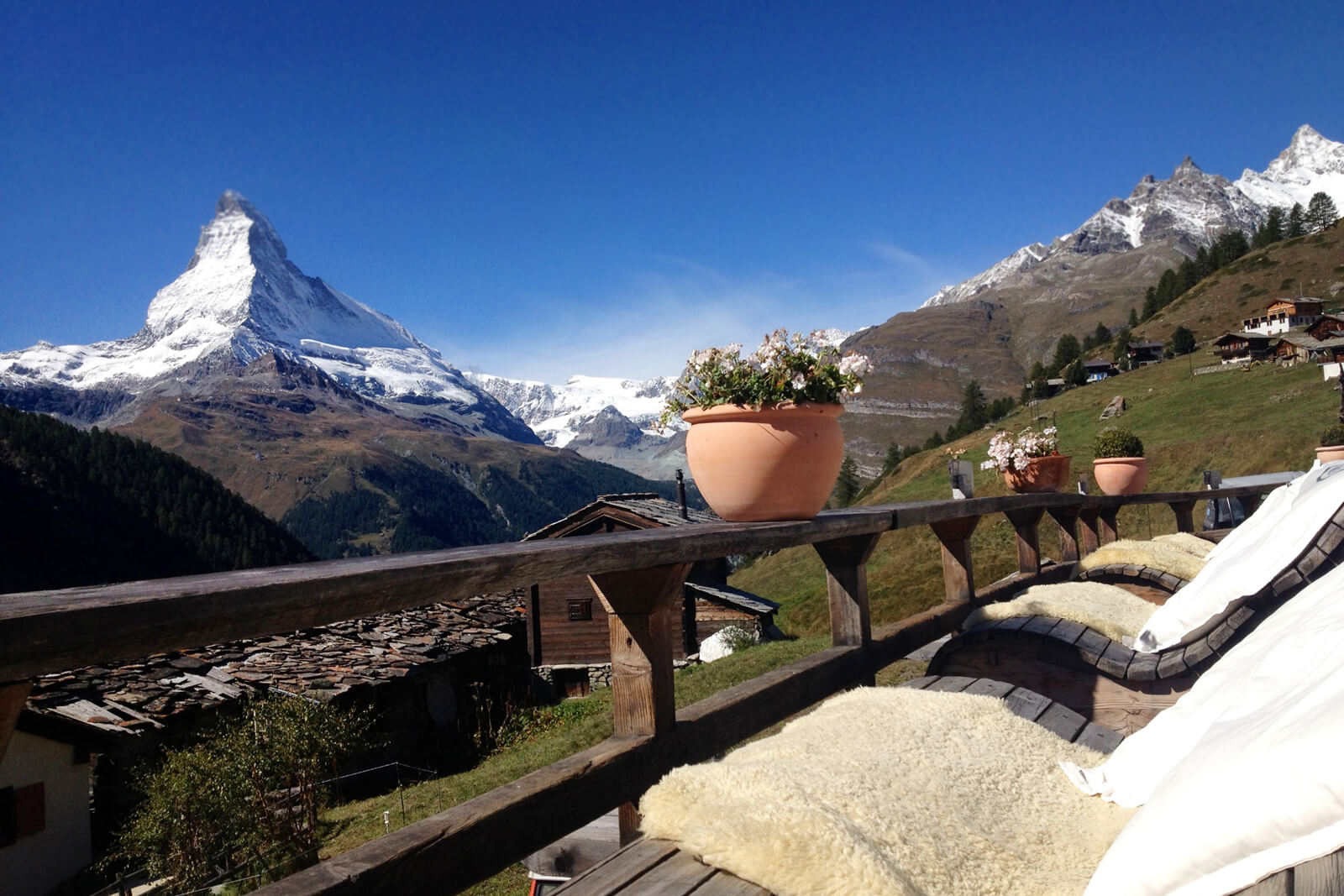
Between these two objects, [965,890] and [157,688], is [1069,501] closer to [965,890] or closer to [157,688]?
[965,890]

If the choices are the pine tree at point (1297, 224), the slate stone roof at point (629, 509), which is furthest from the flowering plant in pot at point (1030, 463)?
the pine tree at point (1297, 224)

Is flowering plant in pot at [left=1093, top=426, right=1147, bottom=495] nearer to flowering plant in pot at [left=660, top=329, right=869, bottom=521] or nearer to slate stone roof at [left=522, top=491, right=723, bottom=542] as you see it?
flowering plant in pot at [left=660, top=329, right=869, bottom=521]

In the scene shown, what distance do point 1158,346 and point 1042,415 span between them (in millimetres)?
32059

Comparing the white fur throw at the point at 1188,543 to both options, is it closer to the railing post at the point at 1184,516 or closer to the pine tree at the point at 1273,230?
the railing post at the point at 1184,516

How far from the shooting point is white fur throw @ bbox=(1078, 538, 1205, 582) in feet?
17.4

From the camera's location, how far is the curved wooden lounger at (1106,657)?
279 centimetres

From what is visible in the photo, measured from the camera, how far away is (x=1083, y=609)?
12.3ft

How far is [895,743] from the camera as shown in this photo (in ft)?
6.43

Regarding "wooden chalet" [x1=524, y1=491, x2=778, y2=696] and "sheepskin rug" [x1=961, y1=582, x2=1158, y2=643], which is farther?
"wooden chalet" [x1=524, y1=491, x2=778, y2=696]

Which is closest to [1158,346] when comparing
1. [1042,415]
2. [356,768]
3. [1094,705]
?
[1042,415]

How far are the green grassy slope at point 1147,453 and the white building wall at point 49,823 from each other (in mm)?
19023

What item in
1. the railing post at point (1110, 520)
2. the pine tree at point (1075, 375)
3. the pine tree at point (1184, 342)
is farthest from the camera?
the pine tree at point (1075, 375)

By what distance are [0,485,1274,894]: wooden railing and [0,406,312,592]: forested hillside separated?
95327mm

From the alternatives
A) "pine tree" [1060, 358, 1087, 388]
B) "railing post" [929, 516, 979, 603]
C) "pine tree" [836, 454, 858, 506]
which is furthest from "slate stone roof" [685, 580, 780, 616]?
"pine tree" [1060, 358, 1087, 388]
